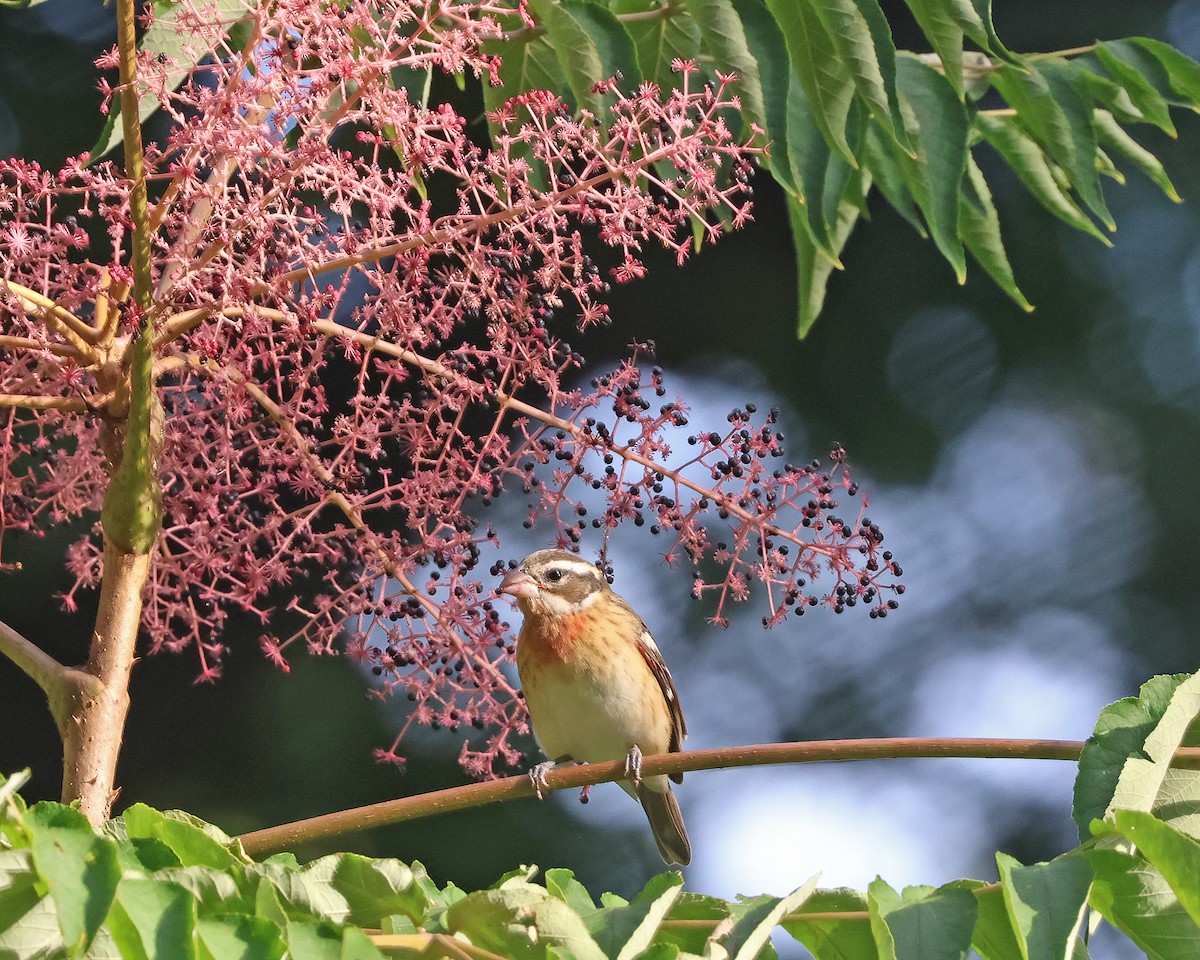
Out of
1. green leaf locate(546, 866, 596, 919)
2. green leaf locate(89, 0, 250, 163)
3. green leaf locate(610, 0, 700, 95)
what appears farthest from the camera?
green leaf locate(610, 0, 700, 95)

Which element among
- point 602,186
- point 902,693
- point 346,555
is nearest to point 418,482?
point 346,555

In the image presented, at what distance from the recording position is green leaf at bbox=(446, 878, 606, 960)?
115 centimetres

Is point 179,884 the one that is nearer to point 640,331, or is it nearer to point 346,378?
point 346,378

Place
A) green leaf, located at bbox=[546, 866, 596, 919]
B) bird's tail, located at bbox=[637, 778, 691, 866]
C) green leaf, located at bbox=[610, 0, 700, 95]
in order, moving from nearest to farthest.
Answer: green leaf, located at bbox=[546, 866, 596, 919]
green leaf, located at bbox=[610, 0, 700, 95]
bird's tail, located at bbox=[637, 778, 691, 866]

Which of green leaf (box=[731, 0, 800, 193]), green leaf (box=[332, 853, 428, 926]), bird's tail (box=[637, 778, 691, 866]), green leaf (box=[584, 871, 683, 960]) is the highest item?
green leaf (box=[731, 0, 800, 193])

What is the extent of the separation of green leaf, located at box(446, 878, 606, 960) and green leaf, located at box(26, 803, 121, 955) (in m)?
0.32

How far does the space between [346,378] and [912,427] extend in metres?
2.36

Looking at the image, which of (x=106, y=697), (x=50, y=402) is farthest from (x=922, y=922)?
(x=50, y=402)

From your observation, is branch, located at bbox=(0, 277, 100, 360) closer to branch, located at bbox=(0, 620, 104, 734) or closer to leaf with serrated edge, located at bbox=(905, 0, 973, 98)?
branch, located at bbox=(0, 620, 104, 734)

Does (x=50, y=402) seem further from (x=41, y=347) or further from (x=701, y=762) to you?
(x=701, y=762)

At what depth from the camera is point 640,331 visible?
4336mm

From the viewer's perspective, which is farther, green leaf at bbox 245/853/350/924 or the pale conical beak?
the pale conical beak

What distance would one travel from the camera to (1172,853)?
115cm

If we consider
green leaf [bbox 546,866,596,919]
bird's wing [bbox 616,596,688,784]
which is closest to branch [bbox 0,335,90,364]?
green leaf [bbox 546,866,596,919]
